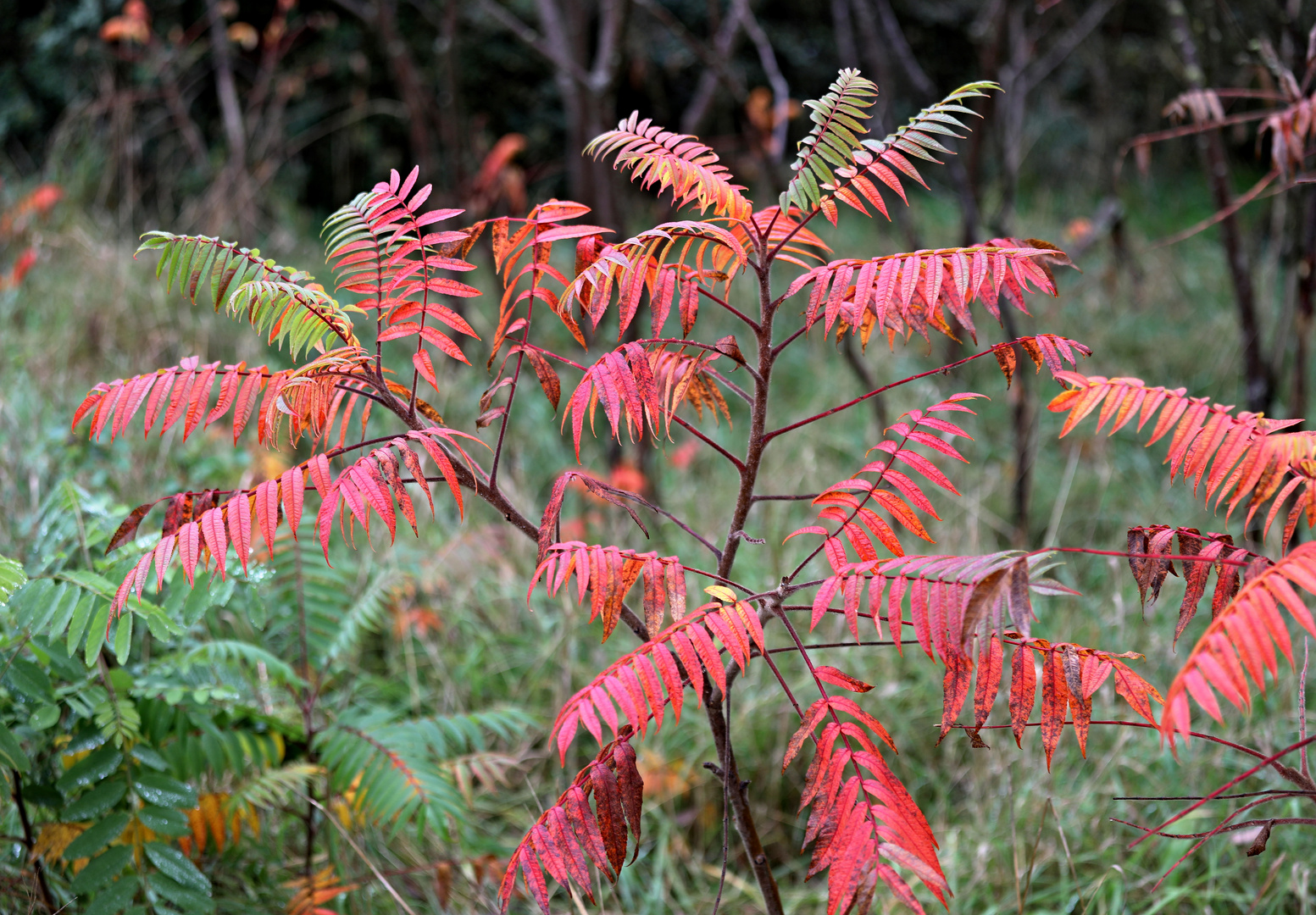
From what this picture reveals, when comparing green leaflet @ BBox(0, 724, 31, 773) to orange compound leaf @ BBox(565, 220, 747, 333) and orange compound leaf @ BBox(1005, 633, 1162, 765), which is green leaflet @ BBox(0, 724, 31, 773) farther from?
orange compound leaf @ BBox(1005, 633, 1162, 765)

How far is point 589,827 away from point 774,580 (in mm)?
1784

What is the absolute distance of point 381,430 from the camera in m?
3.66

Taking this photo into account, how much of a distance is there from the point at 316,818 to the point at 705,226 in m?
1.47

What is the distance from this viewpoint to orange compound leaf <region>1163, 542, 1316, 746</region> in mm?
765

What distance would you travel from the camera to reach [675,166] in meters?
1.07

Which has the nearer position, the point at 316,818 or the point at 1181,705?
the point at 1181,705

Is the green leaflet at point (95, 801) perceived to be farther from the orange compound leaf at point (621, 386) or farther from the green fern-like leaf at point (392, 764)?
the orange compound leaf at point (621, 386)

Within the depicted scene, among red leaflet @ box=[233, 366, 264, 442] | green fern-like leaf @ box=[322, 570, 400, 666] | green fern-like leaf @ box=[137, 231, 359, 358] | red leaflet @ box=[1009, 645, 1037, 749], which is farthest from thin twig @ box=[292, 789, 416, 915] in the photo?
red leaflet @ box=[1009, 645, 1037, 749]

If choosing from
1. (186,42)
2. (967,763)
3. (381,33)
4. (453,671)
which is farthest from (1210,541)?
(186,42)

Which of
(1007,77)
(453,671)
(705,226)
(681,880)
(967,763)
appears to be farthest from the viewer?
(1007,77)

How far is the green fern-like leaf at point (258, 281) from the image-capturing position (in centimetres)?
108

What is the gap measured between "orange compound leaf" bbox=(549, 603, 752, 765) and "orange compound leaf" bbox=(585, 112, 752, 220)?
0.46 m

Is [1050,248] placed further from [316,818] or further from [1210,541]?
[316,818]

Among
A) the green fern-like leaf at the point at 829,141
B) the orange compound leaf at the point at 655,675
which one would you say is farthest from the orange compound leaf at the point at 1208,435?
the orange compound leaf at the point at 655,675
